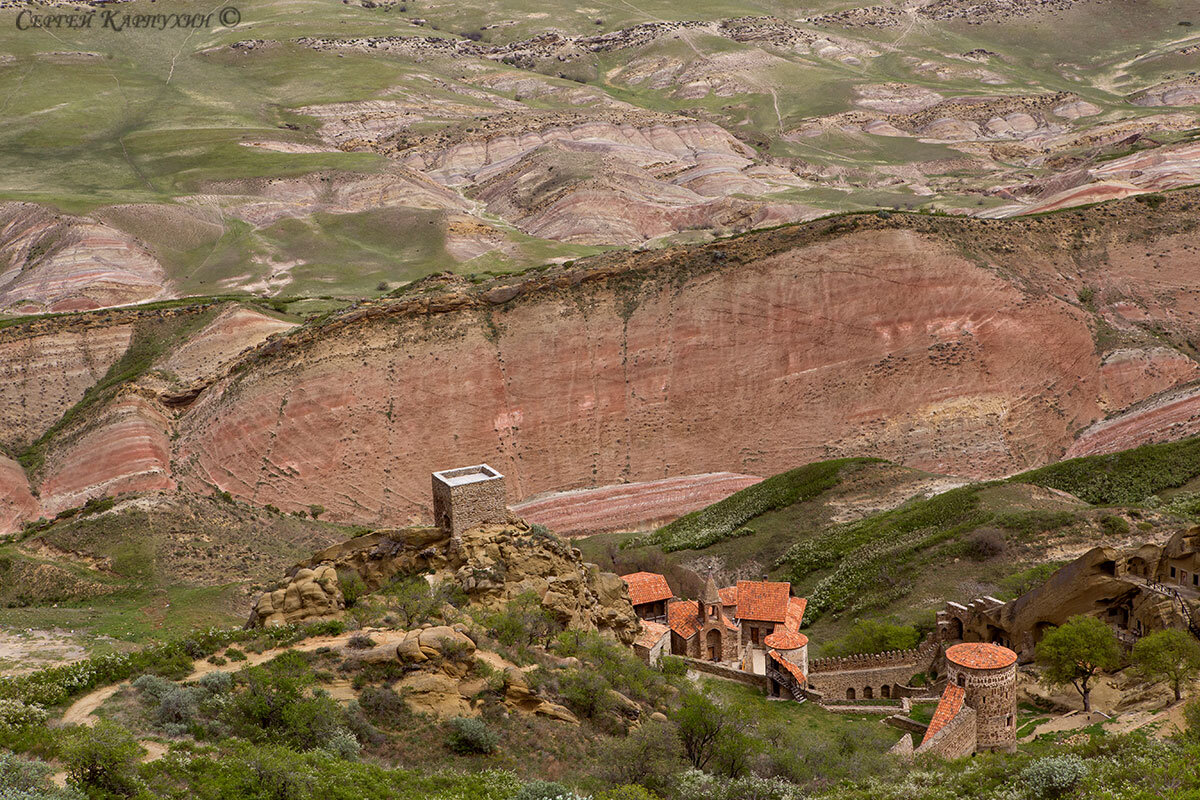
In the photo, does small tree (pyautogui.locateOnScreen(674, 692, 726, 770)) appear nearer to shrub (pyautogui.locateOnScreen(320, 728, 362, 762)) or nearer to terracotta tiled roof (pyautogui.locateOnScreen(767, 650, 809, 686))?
shrub (pyautogui.locateOnScreen(320, 728, 362, 762))

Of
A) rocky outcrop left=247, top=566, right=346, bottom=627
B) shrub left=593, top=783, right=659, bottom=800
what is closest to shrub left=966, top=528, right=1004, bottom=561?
shrub left=593, top=783, right=659, bottom=800

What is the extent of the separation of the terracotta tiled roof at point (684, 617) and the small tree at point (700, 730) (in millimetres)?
11189

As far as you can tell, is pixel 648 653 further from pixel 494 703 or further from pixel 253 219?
pixel 253 219

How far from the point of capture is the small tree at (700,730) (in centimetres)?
2006

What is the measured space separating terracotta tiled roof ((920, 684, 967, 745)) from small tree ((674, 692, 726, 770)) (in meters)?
4.86

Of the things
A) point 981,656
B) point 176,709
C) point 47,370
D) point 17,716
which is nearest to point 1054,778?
point 981,656

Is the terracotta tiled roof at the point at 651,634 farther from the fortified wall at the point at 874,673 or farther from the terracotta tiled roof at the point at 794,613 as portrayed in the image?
the terracotta tiled roof at the point at 794,613

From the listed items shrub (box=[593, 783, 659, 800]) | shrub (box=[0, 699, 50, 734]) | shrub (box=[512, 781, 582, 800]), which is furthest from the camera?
shrub (box=[0, 699, 50, 734])

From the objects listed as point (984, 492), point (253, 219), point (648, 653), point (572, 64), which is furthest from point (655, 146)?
point (648, 653)

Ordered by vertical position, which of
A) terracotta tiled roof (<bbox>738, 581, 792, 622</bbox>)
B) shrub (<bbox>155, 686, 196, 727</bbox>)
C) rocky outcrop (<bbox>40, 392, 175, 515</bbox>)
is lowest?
rocky outcrop (<bbox>40, 392, 175, 515</bbox>)

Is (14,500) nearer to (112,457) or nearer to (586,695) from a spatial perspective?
(112,457)

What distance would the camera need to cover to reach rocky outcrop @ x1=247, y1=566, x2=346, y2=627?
2300 centimetres

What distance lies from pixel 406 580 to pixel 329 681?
490 centimetres

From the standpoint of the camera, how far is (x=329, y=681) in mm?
19844
